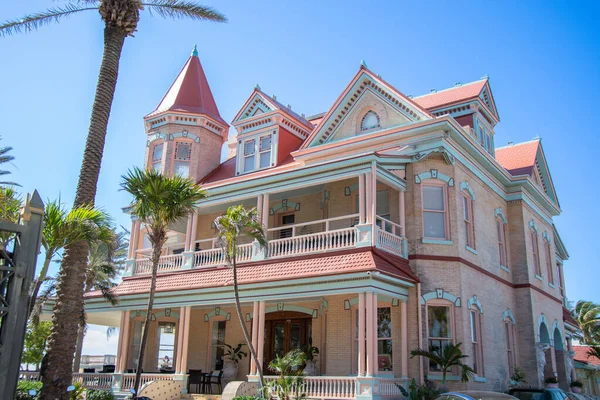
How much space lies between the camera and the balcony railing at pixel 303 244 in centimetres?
1956

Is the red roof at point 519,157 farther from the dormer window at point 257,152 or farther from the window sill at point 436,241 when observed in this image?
the dormer window at point 257,152

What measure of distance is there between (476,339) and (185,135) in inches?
669

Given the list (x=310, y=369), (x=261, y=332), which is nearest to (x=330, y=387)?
(x=310, y=369)

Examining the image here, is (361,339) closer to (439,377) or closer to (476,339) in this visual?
A: (439,377)

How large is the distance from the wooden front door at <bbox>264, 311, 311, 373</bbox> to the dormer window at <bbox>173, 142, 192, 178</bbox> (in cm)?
948

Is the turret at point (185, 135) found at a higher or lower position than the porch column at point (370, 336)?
higher

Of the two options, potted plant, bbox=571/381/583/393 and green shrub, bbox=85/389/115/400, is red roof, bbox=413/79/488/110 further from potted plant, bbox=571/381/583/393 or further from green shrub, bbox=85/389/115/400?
green shrub, bbox=85/389/115/400

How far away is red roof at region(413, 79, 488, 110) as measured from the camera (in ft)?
82.9

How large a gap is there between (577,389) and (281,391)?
1394cm

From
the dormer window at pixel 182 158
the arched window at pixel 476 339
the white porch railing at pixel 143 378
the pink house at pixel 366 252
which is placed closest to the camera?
the pink house at pixel 366 252

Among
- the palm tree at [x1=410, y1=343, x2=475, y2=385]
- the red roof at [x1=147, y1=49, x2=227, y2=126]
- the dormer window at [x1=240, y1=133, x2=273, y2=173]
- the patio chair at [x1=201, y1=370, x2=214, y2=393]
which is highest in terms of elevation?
the red roof at [x1=147, y1=49, x2=227, y2=126]

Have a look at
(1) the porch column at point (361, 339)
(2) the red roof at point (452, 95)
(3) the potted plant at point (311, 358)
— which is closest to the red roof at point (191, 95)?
(2) the red roof at point (452, 95)

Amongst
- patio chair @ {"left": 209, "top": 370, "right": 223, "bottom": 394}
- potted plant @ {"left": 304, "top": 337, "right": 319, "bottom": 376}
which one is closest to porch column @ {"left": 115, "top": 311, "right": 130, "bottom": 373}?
patio chair @ {"left": 209, "top": 370, "right": 223, "bottom": 394}

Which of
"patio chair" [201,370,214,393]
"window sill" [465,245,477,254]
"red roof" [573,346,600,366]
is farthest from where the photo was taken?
"red roof" [573,346,600,366]
